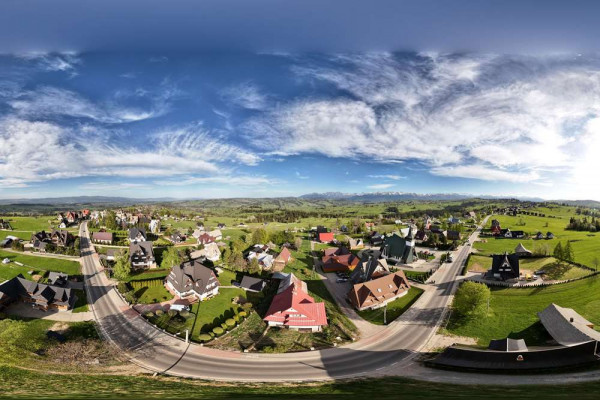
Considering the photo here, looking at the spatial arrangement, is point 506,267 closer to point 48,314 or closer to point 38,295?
point 48,314

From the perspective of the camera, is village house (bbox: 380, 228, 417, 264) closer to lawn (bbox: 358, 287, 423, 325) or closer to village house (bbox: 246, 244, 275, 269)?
lawn (bbox: 358, 287, 423, 325)

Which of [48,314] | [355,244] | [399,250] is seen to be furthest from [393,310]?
[48,314]

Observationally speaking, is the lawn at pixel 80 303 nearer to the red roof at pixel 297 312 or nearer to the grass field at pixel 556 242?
the red roof at pixel 297 312

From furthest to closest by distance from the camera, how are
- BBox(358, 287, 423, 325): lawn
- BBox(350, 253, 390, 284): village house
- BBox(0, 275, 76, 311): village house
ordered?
BBox(350, 253, 390, 284): village house < BBox(0, 275, 76, 311): village house < BBox(358, 287, 423, 325): lawn

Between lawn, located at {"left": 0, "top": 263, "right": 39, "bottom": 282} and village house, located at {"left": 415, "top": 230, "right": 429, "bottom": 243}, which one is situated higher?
village house, located at {"left": 415, "top": 230, "right": 429, "bottom": 243}

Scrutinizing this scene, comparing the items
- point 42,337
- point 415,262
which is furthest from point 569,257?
point 42,337

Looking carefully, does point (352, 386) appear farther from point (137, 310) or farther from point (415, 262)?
point (415, 262)

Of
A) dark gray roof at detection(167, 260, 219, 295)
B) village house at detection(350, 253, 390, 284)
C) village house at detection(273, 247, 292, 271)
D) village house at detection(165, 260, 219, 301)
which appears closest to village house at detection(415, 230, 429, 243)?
village house at detection(350, 253, 390, 284)
